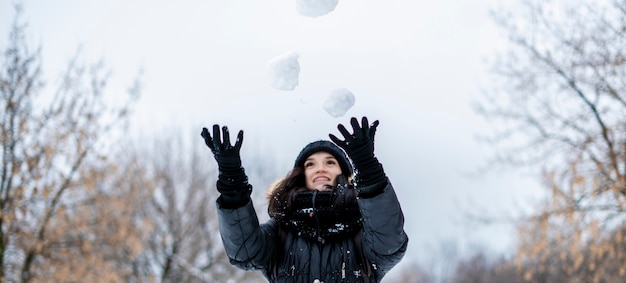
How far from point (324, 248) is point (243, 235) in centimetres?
40

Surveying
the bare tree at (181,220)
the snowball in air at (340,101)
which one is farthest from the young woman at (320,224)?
the bare tree at (181,220)

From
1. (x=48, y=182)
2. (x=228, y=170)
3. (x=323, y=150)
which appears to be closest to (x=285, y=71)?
(x=323, y=150)

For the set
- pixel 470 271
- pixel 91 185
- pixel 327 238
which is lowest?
pixel 470 271

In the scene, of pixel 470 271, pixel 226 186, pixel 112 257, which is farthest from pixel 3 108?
pixel 470 271

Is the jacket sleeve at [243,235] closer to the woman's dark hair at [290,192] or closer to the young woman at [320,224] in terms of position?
the young woman at [320,224]

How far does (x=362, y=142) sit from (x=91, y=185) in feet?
27.6

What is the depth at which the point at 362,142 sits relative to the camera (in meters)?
2.42

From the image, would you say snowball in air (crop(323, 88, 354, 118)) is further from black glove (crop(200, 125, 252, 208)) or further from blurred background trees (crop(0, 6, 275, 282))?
blurred background trees (crop(0, 6, 275, 282))

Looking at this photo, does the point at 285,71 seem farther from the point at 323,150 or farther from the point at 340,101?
the point at 323,150

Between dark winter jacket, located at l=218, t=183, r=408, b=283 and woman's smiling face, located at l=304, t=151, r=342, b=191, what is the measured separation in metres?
0.33

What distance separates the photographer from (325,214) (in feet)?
8.72

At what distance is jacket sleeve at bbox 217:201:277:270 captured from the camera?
101 inches

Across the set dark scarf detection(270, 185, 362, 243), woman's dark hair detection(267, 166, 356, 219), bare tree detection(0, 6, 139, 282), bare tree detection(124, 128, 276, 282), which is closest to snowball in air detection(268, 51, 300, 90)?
woman's dark hair detection(267, 166, 356, 219)

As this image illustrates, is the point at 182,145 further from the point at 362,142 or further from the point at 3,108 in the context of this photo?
the point at 362,142
